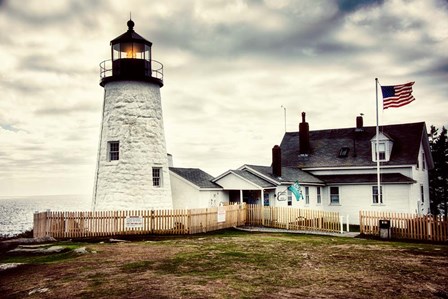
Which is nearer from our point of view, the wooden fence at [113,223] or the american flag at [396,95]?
the wooden fence at [113,223]

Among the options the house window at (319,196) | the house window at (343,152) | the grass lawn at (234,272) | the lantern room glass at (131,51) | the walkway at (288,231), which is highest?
the lantern room glass at (131,51)

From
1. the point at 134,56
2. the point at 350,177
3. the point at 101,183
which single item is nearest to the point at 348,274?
the point at 101,183

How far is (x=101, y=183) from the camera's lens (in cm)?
2731

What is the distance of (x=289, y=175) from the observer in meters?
34.9

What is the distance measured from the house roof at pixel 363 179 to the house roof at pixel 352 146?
1.02 m

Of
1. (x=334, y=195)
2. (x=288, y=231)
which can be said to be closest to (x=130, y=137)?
(x=288, y=231)

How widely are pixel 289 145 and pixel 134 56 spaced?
69.5 ft

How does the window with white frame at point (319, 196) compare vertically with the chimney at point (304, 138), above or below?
below

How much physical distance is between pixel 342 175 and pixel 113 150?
20632 millimetres

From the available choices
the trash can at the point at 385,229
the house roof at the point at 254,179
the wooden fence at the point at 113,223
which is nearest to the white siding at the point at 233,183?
the house roof at the point at 254,179

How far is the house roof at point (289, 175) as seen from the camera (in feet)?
107

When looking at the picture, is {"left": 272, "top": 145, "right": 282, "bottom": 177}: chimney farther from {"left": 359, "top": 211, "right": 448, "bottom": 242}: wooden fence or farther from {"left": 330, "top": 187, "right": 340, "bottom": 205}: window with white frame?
{"left": 359, "top": 211, "right": 448, "bottom": 242}: wooden fence

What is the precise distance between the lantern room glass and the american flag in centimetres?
1556

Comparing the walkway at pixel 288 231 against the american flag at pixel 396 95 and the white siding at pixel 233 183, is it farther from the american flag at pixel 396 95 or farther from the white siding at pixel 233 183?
the american flag at pixel 396 95
